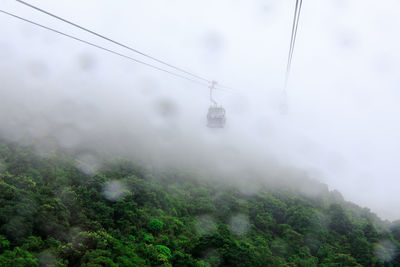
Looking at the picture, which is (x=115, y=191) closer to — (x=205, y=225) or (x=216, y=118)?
(x=205, y=225)

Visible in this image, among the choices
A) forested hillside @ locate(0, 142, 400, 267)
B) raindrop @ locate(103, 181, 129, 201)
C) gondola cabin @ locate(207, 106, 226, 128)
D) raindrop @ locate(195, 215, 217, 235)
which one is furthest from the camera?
raindrop @ locate(195, 215, 217, 235)

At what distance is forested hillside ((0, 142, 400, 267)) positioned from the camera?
1977 cm

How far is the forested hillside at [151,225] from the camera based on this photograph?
19.8 metres

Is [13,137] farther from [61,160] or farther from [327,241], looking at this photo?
[327,241]

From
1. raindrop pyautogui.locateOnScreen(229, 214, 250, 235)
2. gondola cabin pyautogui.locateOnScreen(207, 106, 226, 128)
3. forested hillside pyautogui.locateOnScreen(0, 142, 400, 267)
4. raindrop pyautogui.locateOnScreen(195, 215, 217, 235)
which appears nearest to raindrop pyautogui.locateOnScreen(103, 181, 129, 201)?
forested hillside pyautogui.locateOnScreen(0, 142, 400, 267)

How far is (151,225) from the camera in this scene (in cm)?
2886

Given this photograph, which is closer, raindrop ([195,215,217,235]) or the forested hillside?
the forested hillside

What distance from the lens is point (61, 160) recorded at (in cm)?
3944

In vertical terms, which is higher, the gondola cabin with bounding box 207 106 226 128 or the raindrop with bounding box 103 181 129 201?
the gondola cabin with bounding box 207 106 226 128

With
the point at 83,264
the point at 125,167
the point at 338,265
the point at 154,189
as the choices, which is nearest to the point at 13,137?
the point at 125,167

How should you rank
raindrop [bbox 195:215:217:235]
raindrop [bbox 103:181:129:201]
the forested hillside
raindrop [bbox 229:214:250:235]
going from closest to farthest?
the forested hillside
raindrop [bbox 103:181:129:201]
raindrop [bbox 195:215:217:235]
raindrop [bbox 229:214:250:235]

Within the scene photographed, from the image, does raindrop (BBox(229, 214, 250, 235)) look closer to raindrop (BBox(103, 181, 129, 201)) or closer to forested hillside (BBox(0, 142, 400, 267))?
forested hillside (BBox(0, 142, 400, 267))

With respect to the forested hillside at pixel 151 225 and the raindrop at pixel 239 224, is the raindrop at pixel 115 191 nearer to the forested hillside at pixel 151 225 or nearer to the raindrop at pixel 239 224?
the forested hillside at pixel 151 225

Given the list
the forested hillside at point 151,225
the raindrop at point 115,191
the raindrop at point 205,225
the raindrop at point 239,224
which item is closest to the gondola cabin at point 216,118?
the forested hillside at point 151,225
